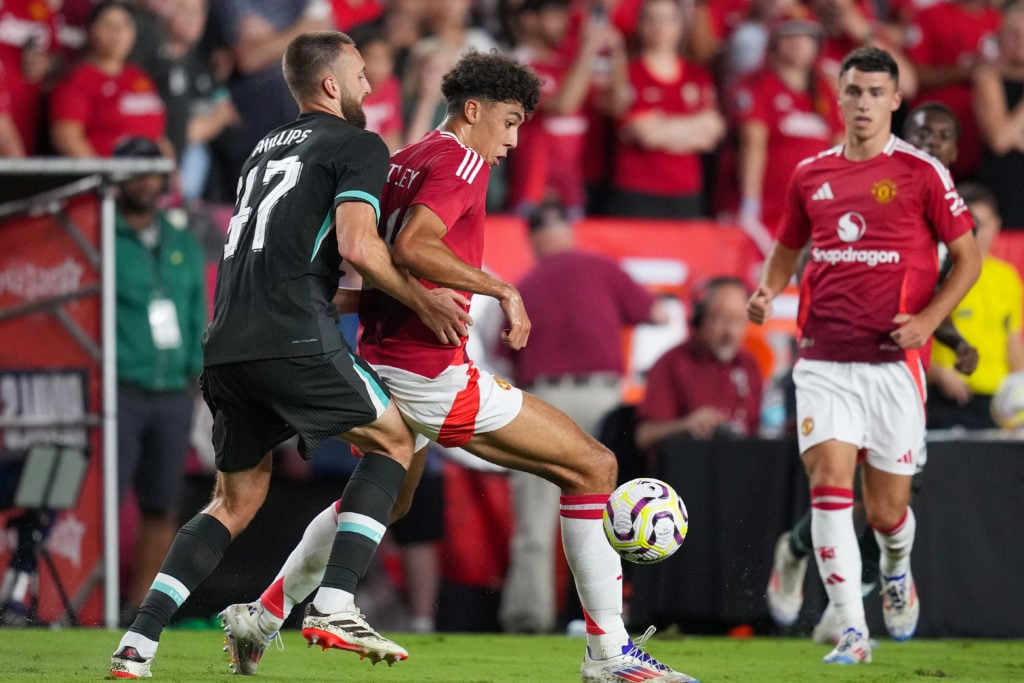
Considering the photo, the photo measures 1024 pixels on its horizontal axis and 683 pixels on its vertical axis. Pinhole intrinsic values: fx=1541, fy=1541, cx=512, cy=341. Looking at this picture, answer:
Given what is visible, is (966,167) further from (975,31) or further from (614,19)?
(614,19)

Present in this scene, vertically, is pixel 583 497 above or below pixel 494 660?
above

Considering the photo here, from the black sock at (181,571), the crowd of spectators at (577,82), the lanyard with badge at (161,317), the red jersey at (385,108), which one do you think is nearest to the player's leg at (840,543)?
the black sock at (181,571)

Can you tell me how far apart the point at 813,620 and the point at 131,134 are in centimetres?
577

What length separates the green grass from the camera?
632cm

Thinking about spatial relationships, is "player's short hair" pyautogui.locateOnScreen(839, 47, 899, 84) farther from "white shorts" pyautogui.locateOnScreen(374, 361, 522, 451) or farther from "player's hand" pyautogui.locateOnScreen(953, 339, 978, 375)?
"white shorts" pyautogui.locateOnScreen(374, 361, 522, 451)

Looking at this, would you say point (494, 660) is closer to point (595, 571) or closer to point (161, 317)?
point (595, 571)

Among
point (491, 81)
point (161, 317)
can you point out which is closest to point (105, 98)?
point (161, 317)

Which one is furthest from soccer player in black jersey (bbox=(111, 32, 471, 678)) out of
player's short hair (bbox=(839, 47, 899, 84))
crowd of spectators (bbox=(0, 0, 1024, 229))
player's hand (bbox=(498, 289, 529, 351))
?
crowd of spectators (bbox=(0, 0, 1024, 229))

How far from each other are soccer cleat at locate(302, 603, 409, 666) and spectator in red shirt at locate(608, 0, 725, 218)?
7564 mm

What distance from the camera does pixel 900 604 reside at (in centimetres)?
807

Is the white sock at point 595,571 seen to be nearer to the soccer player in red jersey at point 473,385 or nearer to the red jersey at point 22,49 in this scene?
the soccer player in red jersey at point 473,385

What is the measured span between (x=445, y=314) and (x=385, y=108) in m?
6.40

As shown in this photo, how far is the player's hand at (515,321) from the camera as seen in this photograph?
547 cm

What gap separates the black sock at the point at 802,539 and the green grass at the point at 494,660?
0.54 metres
